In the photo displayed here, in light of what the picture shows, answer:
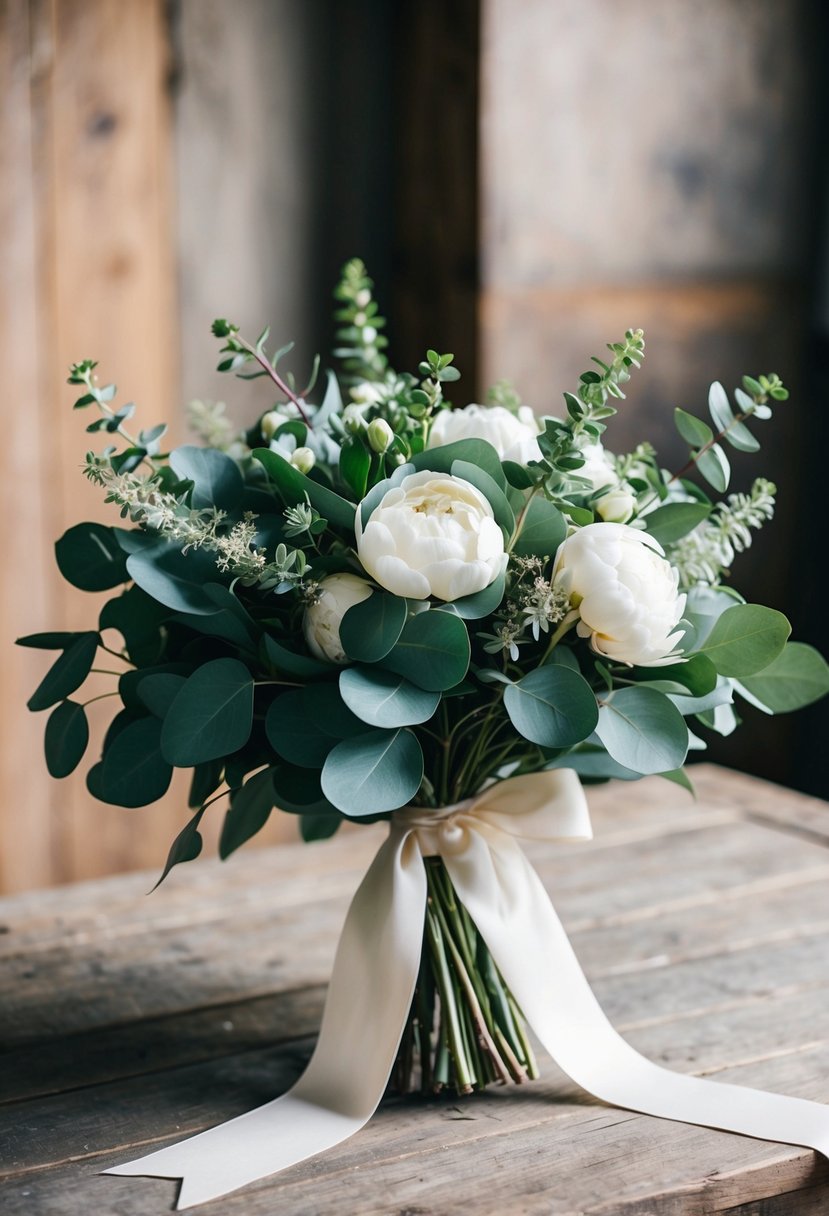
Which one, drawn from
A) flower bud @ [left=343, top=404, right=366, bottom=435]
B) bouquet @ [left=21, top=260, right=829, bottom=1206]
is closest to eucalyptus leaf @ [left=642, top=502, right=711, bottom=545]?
bouquet @ [left=21, top=260, right=829, bottom=1206]

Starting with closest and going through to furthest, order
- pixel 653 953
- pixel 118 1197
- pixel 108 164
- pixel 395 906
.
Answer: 1. pixel 118 1197
2. pixel 395 906
3. pixel 653 953
4. pixel 108 164

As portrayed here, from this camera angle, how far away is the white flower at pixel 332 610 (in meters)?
0.81

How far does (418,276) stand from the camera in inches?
86.4

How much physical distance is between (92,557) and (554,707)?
36cm

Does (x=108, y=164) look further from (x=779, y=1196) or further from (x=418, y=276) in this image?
(x=779, y=1196)

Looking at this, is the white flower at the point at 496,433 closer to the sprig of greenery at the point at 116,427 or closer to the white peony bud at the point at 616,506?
the white peony bud at the point at 616,506

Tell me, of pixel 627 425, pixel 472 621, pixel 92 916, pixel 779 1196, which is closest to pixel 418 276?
pixel 627 425

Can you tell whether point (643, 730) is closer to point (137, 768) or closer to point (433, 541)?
point (433, 541)

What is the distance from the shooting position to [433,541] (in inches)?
29.9

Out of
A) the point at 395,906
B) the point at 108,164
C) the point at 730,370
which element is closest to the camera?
the point at 395,906

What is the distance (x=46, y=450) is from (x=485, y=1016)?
1.44m

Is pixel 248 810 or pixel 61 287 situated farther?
pixel 61 287

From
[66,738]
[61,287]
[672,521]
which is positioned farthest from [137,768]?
[61,287]

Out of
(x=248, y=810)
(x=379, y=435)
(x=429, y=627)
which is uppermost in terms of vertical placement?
(x=379, y=435)
